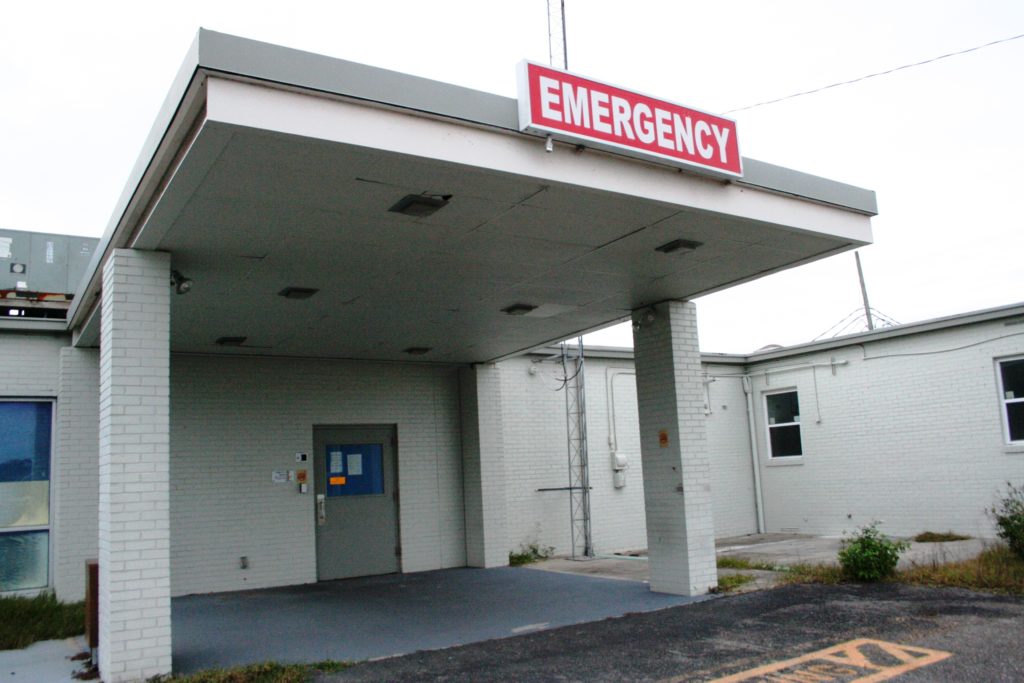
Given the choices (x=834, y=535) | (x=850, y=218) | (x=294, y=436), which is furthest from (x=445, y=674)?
(x=834, y=535)

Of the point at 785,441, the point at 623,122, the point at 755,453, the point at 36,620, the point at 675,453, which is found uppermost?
the point at 623,122

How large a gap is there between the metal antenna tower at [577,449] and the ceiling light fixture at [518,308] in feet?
13.0

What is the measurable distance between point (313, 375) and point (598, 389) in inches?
207

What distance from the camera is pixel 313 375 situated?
41.3 feet

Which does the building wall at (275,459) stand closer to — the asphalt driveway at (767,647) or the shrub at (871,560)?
the asphalt driveway at (767,647)

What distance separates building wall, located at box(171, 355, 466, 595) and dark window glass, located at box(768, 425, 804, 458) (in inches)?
285

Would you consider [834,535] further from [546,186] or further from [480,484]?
[546,186]

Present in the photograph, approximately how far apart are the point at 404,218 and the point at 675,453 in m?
4.83

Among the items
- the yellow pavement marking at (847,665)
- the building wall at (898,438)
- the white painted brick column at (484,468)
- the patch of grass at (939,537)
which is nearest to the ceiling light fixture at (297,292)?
the white painted brick column at (484,468)

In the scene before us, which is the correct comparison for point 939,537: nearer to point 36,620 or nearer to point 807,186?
point 807,186

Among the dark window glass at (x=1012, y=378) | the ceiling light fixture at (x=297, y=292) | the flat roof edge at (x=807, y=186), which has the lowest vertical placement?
the dark window glass at (x=1012, y=378)

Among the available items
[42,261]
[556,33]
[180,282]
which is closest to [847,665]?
[180,282]

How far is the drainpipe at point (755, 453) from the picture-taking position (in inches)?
671

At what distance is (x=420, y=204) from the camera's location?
625cm
